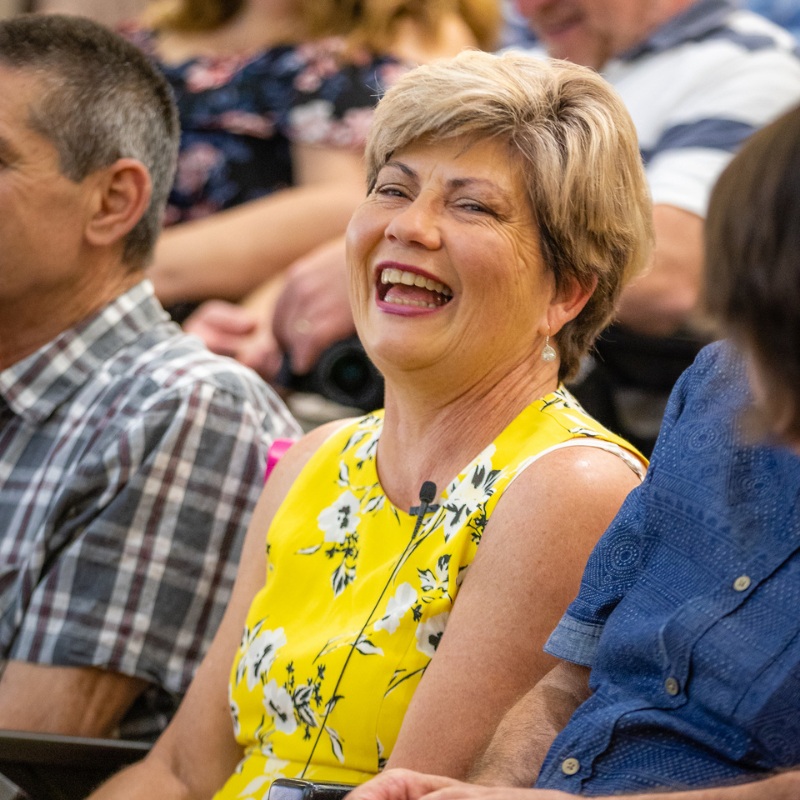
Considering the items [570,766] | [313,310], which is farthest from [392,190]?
[313,310]

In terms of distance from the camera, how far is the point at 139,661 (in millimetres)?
1485

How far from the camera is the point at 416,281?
4.14ft

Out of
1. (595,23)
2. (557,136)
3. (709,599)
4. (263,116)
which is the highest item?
(557,136)

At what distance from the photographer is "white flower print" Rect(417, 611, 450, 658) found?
3.71 feet

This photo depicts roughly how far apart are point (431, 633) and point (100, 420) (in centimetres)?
73

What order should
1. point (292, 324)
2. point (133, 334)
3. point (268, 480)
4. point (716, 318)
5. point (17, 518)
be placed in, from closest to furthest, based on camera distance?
point (716, 318), point (268, 480), point (17, 518), point (133, 334), point (292, 324)

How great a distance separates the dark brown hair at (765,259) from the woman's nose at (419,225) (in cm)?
54

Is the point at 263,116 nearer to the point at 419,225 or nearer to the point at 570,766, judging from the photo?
the point at 419,225

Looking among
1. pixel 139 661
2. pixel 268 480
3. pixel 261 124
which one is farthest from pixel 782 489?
pixel 261 124

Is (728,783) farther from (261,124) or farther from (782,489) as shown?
(261,124)

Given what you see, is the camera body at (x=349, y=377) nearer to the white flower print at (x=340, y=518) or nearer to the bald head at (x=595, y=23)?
the white flower print at (x=340, y=518)

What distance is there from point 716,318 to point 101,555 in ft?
3.44

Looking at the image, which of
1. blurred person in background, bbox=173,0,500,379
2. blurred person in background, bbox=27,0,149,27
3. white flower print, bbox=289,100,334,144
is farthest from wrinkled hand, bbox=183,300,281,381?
blurred person in background, bbox=27,0,149,27

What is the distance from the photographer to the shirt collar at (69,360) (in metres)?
1.66
